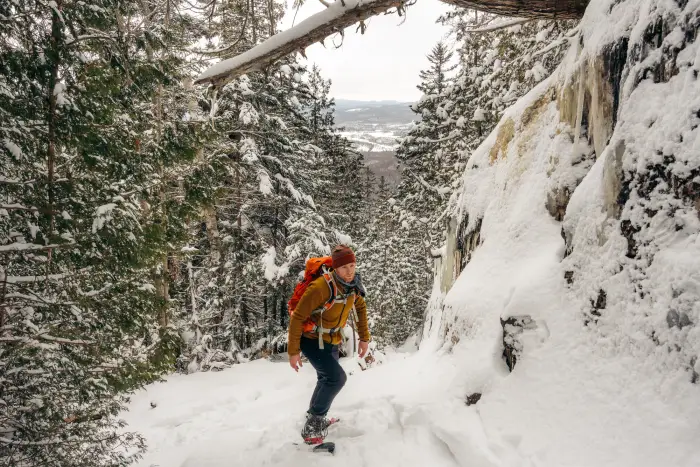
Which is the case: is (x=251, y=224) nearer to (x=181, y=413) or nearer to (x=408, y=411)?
(x=181, y=413)

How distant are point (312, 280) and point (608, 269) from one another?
283cm

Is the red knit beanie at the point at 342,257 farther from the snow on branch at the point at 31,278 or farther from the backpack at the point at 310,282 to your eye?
the snow on branch at the point at 31,278

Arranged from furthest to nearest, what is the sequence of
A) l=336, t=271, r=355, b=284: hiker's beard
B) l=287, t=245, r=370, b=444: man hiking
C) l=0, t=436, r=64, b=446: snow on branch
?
l=336, t=271, r=355, b=284: hiker's beard, l=287, t=245, r=370, b=444: man hiking, l=0, t=436, r=64, b=446: snow on branch

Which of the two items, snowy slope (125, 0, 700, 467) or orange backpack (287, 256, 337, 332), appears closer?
snowy slope (125, 0, 700, 467)

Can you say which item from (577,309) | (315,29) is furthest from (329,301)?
(315,29)

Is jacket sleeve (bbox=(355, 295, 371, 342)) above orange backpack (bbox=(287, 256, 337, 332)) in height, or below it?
below

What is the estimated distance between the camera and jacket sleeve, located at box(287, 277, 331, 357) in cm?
393

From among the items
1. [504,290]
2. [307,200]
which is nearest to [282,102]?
[307,200]

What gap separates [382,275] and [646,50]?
2159 cm

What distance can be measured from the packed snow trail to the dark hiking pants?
451mm

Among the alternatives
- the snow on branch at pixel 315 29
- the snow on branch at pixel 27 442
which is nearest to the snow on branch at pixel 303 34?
the snow on branch at pixel 315 29

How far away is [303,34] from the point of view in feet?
15.0

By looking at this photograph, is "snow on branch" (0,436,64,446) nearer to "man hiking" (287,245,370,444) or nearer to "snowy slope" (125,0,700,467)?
Answer: "snowy slope" (125,0,700,467)

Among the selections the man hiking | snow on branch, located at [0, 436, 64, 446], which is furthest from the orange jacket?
snow on branch, located at [0, 436, 64, 446]
